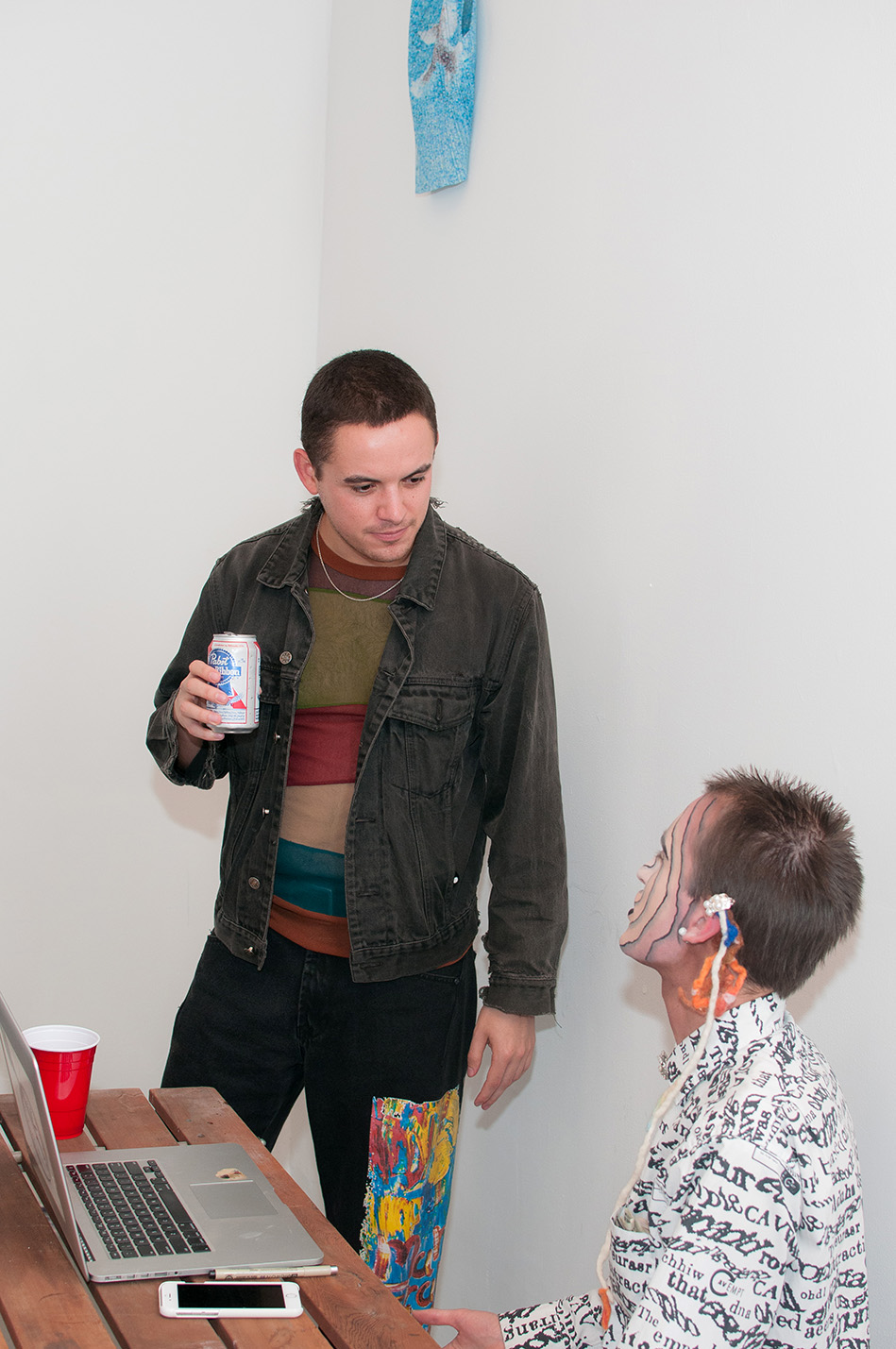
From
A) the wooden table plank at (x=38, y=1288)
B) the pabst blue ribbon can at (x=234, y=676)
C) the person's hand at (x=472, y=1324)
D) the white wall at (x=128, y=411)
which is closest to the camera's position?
the wooden table plank at (x=38, y=1288)

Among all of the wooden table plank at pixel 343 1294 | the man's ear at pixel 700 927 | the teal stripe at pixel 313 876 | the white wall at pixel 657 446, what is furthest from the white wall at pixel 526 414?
the wooden table plank at pixel 343 1294

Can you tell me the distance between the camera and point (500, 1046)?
5.44 feet

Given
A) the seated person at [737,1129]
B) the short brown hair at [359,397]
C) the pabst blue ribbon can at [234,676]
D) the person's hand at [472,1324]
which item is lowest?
the person's hand at [472,1324]

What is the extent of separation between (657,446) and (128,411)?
1.30 meters

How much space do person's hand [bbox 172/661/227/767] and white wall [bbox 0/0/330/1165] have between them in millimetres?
866

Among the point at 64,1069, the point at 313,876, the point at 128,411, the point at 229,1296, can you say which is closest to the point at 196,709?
the point at 313,876

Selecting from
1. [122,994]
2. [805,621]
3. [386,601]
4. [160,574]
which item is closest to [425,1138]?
[386,601]

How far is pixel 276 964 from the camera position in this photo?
5.50 feet

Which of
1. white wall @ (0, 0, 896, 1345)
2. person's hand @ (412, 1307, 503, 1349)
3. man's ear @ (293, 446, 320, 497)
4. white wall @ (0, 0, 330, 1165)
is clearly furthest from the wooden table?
white wall @ (0, 0, 330, 1165)

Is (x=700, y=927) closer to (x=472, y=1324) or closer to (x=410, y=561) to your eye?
(x=472, y=1324)

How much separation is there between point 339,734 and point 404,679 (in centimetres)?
13

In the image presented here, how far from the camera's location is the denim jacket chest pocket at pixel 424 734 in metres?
1.64

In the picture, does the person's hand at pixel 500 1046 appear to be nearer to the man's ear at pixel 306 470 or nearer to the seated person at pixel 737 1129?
the seated person at pixel 737 1129

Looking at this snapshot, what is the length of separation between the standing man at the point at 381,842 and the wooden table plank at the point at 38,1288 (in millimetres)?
524
